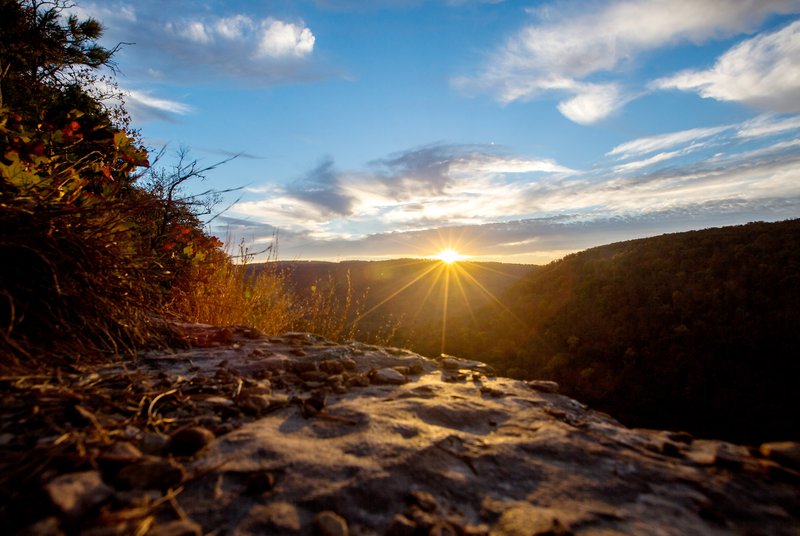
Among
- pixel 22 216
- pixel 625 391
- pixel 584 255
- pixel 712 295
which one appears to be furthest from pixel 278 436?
pixel 584 255

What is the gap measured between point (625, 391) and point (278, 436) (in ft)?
14.1

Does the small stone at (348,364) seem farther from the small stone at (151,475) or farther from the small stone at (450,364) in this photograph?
the small stone at (151,475)

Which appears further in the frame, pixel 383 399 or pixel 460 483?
pixel 383 399

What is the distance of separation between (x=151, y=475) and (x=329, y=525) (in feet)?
1.53

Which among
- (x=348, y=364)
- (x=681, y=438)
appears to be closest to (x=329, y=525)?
(x=681, y=438)

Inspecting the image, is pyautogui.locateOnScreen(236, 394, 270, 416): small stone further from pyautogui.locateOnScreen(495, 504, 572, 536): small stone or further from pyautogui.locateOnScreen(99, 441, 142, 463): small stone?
pyautogui.locateOnScreen(495, 504, 572, 536): small stone

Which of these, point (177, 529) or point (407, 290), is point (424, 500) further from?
point (407, 290)

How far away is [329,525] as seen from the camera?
0.86 meters

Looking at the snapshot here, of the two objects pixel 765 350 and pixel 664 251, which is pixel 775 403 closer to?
pixel 765 350

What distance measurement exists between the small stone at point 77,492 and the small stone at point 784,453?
5.91 ft

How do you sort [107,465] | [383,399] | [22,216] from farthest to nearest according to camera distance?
[383,399] → [22,216] → [107,465]

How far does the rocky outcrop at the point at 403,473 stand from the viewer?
2.95 ft

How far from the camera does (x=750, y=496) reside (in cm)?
104

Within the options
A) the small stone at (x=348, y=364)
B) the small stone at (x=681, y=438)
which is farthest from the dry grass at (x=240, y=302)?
the small stone at (x=681, y=438)
